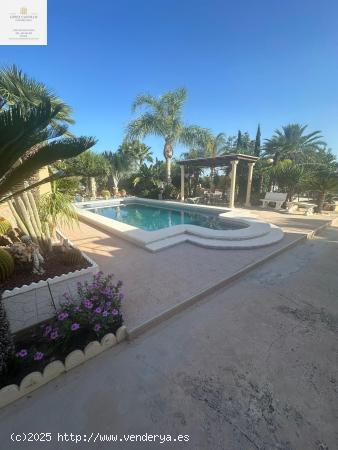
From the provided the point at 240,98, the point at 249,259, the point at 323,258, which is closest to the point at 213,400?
the point at 249,259

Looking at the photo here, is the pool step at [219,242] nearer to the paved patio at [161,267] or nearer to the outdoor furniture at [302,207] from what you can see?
the paved patio at [161,267]

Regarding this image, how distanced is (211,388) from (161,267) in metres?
3.02

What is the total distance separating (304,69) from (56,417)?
50.7ft

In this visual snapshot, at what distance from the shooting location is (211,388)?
2291 mm

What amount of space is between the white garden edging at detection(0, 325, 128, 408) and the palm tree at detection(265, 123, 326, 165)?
2780 cm

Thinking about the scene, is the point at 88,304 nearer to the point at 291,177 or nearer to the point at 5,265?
the point at 5,265

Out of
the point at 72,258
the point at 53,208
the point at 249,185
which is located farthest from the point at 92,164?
the point at 72,258

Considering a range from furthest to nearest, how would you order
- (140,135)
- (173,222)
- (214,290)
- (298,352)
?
(140,135), (173,222), (214,290), (298,352)

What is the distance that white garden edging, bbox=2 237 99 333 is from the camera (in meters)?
3.23

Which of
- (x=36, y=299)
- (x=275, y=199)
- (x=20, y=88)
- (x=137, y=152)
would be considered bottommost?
(x=36, y=299)

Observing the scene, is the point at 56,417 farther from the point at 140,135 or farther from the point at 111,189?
the point at 111,189

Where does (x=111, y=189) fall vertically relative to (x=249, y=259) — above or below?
above

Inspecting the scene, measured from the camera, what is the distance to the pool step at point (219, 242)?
6.30 metres

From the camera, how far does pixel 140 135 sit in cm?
1666
